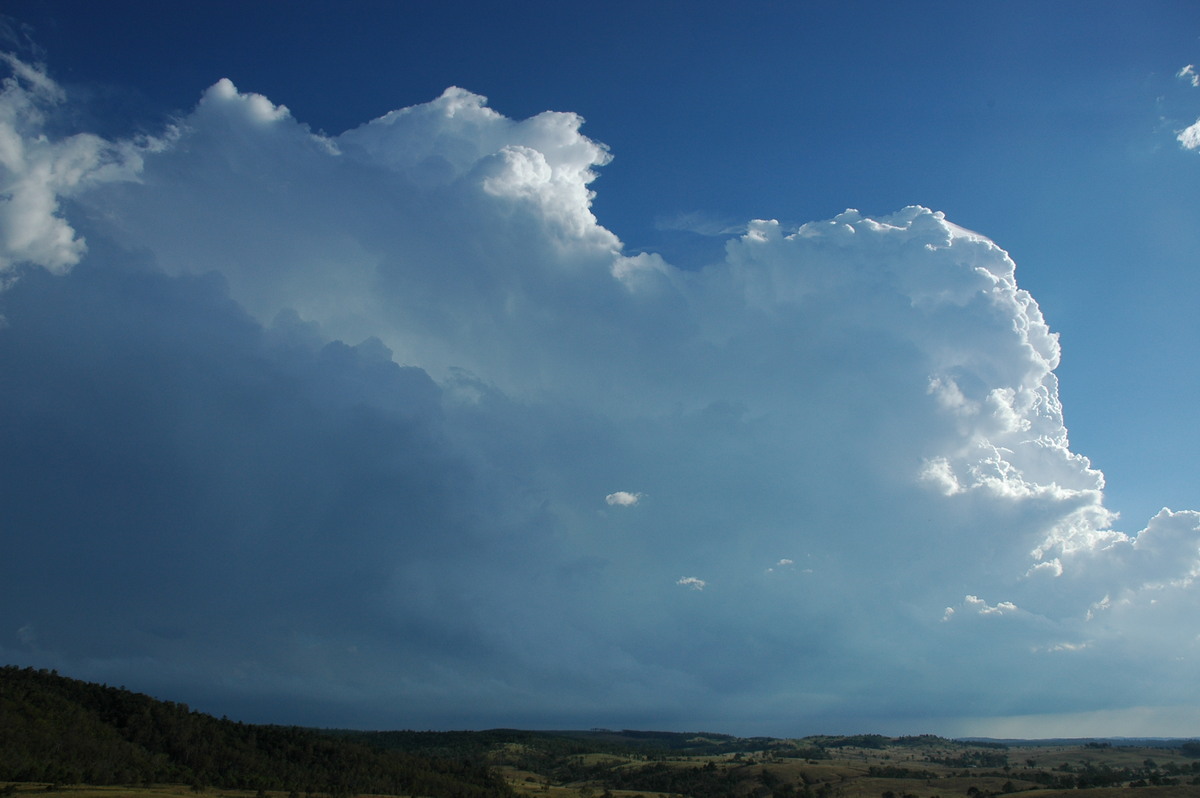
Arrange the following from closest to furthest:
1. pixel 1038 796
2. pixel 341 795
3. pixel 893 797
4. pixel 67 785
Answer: pixel 67 785 → pixel 1038 796 → pixel 341 795 → pixel 893 797

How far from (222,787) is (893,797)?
175660 millimetres

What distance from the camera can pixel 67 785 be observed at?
137 metres

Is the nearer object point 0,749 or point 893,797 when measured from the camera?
point 0,749

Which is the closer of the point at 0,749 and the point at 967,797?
the point at 0,749

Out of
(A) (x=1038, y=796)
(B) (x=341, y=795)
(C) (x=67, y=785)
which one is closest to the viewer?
(C) (x=67, y=785)

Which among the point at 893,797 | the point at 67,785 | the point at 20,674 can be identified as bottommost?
the point at 893,797

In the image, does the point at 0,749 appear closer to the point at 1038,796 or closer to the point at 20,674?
the point at 20,674

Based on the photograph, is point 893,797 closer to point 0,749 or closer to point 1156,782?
point 1156,782

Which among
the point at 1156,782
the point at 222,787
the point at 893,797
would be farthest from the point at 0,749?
the point at 1156,782

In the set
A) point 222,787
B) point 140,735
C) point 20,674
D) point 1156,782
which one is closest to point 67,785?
point 222,787

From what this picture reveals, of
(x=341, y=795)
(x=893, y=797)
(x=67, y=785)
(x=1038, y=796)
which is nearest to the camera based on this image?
(x=67, y=785)

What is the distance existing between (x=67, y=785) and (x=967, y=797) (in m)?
215

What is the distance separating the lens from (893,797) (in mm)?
198750

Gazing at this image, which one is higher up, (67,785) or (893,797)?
(67,785)
